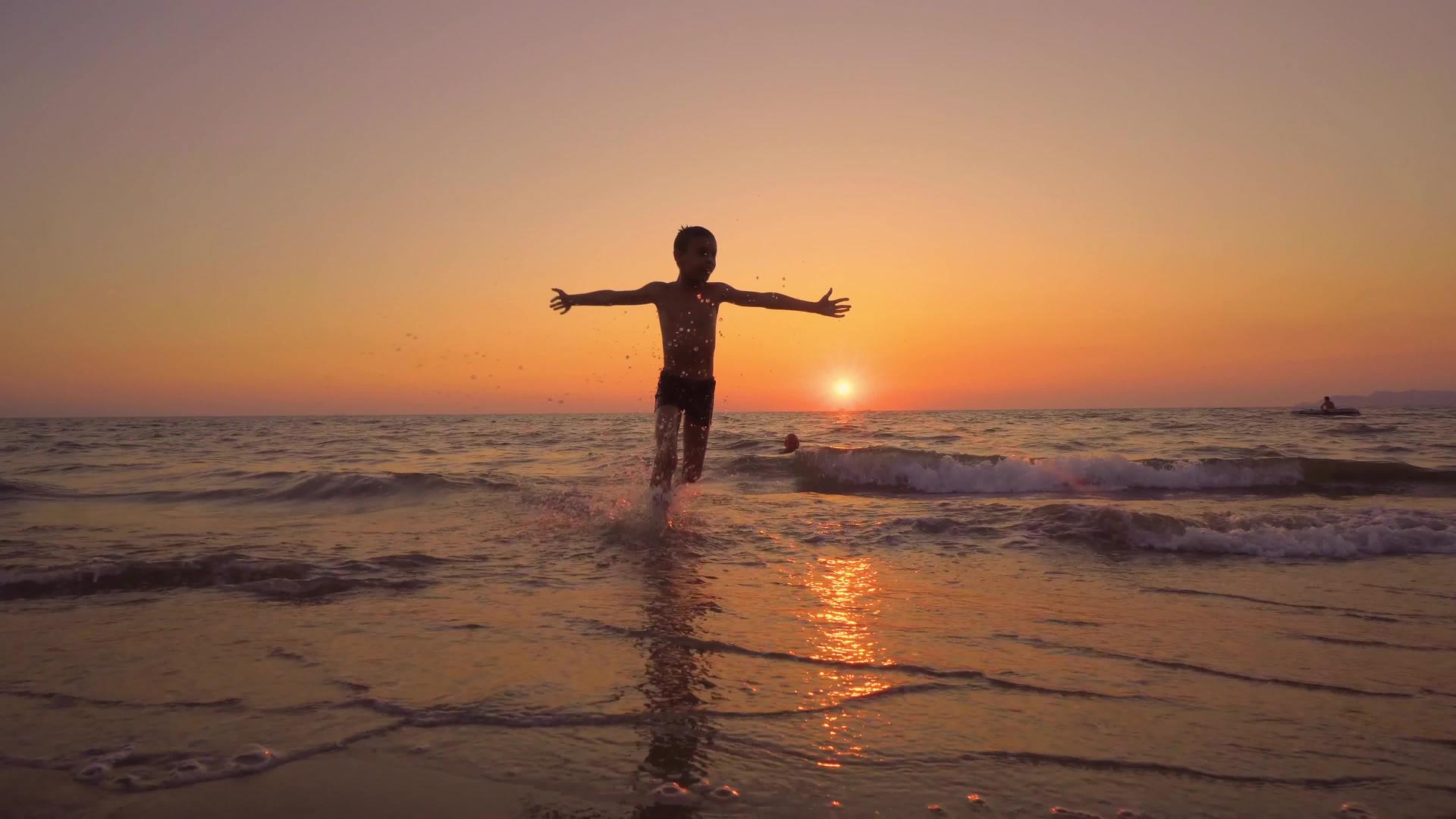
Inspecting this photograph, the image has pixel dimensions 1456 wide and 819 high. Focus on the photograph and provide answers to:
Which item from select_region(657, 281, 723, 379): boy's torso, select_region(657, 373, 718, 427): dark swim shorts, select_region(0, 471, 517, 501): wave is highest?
select_region(657, 281, 723, 379): boy's torso

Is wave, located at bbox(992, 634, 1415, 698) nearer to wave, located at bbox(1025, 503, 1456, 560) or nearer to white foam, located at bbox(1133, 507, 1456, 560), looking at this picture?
wave, located at bbox(1025, 503, 1456, 560)

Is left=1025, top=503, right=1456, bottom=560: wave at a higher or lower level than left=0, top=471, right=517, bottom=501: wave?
higher

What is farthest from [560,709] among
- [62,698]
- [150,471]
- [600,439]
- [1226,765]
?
[600,439]

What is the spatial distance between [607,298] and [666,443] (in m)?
1.47

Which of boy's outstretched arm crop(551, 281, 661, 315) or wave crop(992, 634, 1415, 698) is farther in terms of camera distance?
boy's outstretched arm crop(551, 281, 661, 315)

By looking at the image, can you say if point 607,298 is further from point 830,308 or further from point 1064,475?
point 1064,475

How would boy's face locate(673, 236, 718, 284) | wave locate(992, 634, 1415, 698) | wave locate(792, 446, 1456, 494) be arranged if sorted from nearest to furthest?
wave locate(992, 634, 1415, 698), boy's face locate(673, 236, 718, 284), wave locate(792, 446, 1456, 494)

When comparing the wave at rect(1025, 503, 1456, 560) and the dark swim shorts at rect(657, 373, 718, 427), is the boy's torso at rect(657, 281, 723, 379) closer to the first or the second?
the dark swim shorts at rect(657, 373, 718, 427)

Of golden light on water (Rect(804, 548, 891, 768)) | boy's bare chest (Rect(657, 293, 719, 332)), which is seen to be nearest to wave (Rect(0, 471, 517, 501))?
boy's bare chest (Rect(657, 293, 719, 332))

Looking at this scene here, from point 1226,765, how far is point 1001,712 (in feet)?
2.07

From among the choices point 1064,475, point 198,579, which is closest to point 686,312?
point 198,579

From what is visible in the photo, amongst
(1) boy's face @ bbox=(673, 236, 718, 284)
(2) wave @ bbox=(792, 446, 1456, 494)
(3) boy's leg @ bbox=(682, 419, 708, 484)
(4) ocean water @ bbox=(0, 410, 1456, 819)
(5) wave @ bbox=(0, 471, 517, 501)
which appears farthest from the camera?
(2) wave @ bbox=(792, 446, 1456, 494)

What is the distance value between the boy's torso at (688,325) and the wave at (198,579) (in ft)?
11.4

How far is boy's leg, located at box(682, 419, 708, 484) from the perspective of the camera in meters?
8.20
